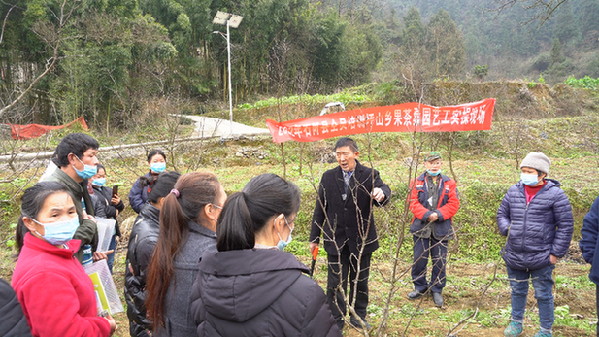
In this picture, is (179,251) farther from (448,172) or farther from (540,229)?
(448,172)

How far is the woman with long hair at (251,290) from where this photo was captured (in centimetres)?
124

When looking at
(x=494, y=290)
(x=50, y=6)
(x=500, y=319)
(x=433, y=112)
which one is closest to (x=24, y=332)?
(x=500, y=319)

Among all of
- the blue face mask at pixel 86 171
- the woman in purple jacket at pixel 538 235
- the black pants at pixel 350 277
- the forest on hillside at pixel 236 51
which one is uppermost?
the forest on hillside at pixel 236 51

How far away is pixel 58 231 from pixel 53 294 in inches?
15.0

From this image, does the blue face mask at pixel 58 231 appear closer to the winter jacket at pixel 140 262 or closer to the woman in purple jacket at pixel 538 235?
the winter jacket at pixel 140 262

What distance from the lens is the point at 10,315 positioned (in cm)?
141

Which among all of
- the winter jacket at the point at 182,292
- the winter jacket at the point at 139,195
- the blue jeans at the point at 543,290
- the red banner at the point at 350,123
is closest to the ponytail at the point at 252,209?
the winter jacket at the point at 182,292

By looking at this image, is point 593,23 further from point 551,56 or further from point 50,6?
point 50,6

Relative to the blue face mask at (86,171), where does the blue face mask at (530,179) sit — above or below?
below

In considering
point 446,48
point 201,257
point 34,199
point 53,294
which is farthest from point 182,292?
point 446,48

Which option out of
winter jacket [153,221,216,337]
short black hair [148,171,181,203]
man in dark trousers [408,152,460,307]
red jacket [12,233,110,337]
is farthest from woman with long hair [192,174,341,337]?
man in dark trousers [408,152,460,307]

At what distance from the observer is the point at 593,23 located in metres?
35.1

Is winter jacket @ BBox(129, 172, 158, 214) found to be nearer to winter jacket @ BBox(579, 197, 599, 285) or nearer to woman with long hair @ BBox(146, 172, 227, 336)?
woman with long hair @ BBox(146, 172, 227, 336)

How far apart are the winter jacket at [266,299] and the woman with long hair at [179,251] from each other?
43 centimetres
